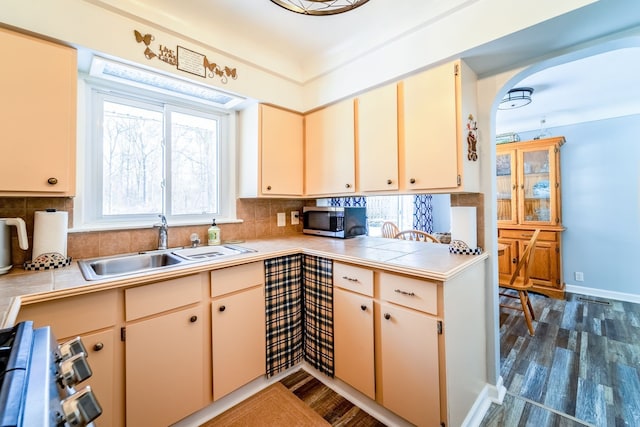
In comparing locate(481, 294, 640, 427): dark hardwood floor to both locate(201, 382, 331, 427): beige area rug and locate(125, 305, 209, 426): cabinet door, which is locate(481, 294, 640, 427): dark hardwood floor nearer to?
locate(201, 382, 331, 427): beige area rug

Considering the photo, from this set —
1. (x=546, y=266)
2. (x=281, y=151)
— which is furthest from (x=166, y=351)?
(x=546, y=266)

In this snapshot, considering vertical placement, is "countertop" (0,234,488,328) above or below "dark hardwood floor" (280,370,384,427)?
above

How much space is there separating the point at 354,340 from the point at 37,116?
2.06 m

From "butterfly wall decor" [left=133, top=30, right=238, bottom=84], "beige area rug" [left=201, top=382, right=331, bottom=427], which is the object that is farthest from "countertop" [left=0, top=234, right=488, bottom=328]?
"butterfly wall decor" [left=133, top=30, right=238, bottom=84]

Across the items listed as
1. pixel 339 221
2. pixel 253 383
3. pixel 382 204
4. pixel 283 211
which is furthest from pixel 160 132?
pixel 382 204

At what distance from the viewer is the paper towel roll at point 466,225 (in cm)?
166

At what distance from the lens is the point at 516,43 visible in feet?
4.68

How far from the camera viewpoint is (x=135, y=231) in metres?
1.83

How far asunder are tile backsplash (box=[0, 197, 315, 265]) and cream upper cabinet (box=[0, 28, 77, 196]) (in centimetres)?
29

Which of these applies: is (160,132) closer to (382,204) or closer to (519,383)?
(519,383)

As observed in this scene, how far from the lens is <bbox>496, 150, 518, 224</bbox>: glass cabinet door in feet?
12.5

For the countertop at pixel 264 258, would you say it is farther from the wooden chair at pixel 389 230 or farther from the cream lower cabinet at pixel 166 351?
the wooden chair at pixel 389 230

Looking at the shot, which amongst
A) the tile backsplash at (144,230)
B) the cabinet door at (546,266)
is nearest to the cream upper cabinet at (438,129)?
the tile backsplash at (144,230)

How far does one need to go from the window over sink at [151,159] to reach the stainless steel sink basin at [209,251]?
0.28 metres
